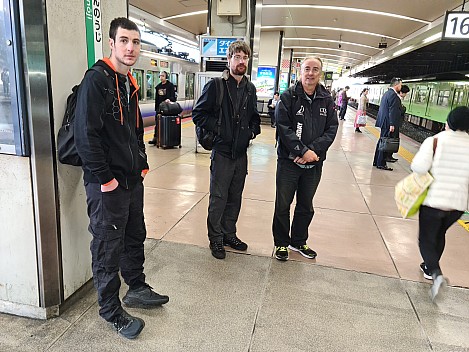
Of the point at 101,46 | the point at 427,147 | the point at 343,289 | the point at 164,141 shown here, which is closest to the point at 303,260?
the point at 343,289

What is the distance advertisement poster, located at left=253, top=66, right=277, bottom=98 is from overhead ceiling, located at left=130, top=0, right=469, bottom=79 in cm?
194

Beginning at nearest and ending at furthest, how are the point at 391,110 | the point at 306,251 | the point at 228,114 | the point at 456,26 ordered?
the point at 228,114 → the point at 306,251 → the point at 456,26 → the point at 391,110

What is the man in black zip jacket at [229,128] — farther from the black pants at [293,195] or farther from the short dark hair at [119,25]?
the short dark hair at [119,25]

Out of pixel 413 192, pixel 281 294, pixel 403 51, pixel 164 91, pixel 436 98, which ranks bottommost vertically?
pixel 281 294

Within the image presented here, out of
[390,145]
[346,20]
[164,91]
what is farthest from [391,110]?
[346,20]

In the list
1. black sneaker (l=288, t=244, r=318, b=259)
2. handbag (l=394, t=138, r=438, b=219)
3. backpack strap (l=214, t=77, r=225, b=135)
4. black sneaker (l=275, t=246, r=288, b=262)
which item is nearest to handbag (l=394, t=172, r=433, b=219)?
handbag (l=394, t=138, r=438, b=219)

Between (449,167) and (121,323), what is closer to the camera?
(121,323)

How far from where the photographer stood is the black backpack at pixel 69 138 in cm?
213

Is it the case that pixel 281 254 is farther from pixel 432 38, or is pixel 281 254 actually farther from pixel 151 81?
pixel 432 38

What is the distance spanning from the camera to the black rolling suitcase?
27.6 ft

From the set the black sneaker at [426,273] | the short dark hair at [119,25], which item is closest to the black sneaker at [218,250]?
the black sneaker at [426,273]

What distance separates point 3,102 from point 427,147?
9.52ft

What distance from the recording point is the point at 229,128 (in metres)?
3.22

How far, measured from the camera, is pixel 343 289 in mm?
3018
